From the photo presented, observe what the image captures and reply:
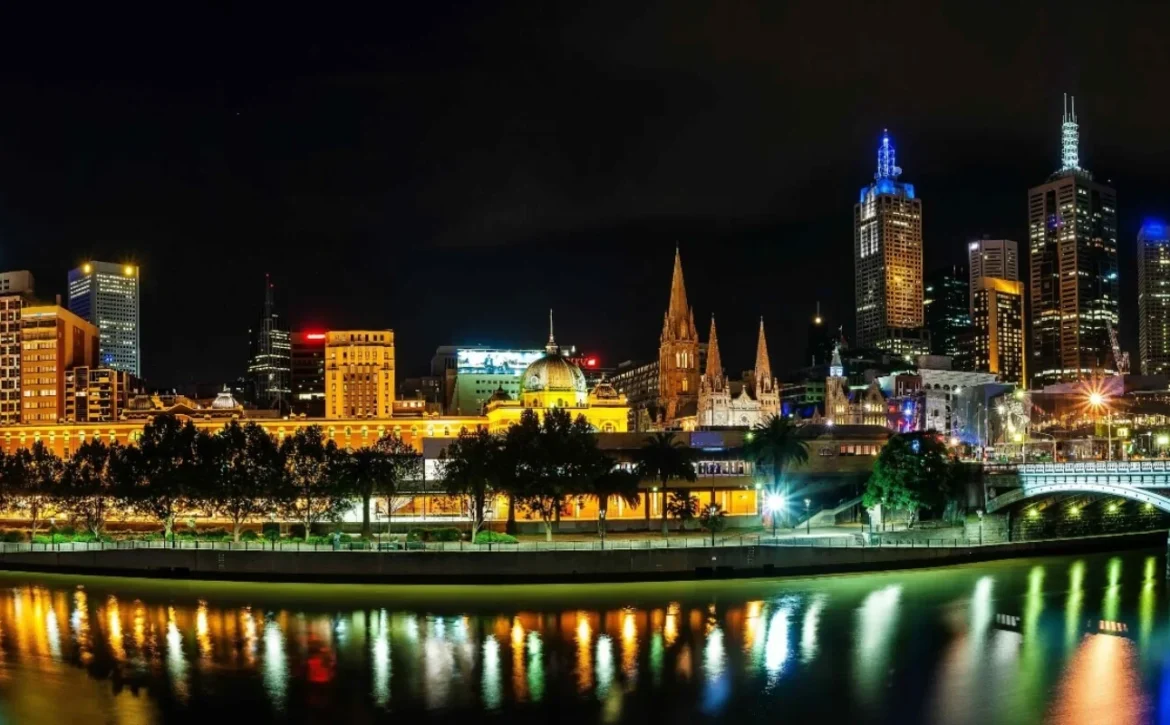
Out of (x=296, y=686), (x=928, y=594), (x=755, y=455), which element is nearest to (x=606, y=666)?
(x=296, y=686)

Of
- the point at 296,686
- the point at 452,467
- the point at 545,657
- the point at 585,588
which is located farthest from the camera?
the point at 452,467

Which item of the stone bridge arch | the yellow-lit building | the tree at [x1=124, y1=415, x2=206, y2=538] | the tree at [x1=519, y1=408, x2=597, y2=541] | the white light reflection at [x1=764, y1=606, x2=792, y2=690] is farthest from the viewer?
the yellow-lit building

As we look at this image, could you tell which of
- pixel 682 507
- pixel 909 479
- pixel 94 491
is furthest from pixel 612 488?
pixel 94 491

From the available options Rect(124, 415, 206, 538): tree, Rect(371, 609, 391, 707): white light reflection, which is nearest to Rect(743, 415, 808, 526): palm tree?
Rect(371, 609, 391, 707): white light reflection

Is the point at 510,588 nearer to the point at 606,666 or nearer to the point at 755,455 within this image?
the point at 606,666

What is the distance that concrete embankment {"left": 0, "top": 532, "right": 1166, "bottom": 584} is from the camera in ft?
297

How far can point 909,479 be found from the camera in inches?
4291

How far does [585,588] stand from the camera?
288 feet

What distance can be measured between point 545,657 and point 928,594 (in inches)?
1254

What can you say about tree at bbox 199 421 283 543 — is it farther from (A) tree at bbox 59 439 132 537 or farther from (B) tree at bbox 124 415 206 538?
(A) tree at bbox 59 439 132 537

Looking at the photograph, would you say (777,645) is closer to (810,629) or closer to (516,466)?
(810,629)

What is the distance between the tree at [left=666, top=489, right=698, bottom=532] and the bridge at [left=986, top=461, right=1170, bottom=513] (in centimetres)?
2545

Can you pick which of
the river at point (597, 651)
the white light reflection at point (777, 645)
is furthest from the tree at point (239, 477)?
the white light reflection at point (777, 645)

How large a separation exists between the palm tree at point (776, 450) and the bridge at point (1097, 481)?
17.7m
